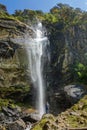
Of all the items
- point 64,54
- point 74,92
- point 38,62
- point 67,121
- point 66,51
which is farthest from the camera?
point 38,62

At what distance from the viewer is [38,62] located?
40.6 metres

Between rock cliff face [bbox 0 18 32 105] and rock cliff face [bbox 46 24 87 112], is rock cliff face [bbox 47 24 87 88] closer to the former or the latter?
rock cliff face [bbox 46 24 87 112]

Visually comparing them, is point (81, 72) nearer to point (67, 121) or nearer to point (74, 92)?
point (74, 92)

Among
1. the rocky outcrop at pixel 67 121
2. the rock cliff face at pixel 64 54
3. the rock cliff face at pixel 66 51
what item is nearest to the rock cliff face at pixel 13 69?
the rock cliff face at pixel 64 54

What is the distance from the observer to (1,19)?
136ft

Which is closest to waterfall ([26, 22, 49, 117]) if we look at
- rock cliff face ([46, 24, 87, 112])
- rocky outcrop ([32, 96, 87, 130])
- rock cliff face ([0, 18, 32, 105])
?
rock cliff face ([46, 24, 87, 112])

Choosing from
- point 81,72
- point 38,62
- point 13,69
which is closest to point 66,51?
point 38,62

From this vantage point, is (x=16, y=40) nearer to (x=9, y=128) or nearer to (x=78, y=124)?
(x=9, y=128)

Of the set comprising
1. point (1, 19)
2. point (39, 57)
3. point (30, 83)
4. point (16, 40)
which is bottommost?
point (30, 83)

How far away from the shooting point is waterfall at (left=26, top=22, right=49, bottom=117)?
3747 centimetres

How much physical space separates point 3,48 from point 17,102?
7.74 m

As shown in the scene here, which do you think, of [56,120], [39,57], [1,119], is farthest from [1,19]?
[56,120]

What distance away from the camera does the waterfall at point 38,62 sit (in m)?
37.5

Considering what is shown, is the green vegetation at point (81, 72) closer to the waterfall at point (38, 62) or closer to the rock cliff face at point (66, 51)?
the rock cliff face at point (66, 51)
